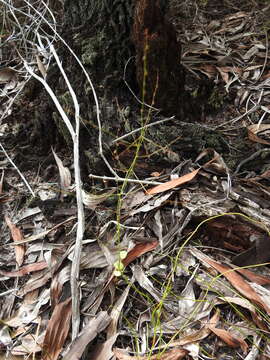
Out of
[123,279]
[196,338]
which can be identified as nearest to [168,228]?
[123,279]

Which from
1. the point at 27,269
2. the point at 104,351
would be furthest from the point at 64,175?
the point at 104,351

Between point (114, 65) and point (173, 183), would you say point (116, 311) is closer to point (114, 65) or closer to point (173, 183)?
point (173, 183)

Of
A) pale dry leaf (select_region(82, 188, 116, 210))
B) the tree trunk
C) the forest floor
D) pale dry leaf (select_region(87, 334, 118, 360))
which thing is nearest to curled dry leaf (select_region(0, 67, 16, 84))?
the forest floor

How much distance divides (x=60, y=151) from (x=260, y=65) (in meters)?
1.13

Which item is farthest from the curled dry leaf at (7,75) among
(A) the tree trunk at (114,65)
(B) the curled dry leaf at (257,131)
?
(B) the curled dry leaf at (257,131)

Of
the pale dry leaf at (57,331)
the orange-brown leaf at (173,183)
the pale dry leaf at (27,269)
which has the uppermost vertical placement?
the orange-brown leaf at (173,183)

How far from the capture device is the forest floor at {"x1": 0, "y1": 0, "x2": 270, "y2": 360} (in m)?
1.36

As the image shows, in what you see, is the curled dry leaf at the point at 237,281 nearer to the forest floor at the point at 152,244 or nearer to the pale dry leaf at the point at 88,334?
the forest floor at the point at 152,244

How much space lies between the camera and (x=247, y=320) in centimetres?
135

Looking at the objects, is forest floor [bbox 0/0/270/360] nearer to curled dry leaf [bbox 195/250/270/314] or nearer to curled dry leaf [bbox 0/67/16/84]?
Result: curled dry leaf [bbox 195/250/270/314]

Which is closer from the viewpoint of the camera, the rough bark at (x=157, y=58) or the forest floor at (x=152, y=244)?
the forest floor at (x=152, y=244)

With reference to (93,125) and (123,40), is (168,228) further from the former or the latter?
(123,40)

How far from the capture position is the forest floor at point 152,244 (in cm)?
136

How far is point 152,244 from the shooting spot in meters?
1.56
